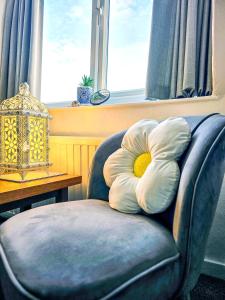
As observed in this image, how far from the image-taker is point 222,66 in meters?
Answer: 1.18

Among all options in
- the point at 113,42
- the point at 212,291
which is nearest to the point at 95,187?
the point at 212,291

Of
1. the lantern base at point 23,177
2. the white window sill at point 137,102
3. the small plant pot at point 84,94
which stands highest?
the small plant pot at point 84,94

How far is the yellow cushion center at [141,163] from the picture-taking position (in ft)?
3.21

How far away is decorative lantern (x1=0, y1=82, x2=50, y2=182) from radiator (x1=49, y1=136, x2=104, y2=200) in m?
0.22

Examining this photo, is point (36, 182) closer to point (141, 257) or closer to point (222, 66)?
point (141, 257)

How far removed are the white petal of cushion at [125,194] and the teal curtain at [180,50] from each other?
648 mm

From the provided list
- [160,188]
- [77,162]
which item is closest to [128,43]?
[77,162]

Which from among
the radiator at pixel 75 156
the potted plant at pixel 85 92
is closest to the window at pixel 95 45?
the potted plant at pixel 85 92

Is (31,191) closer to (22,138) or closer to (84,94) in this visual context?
(22,138)

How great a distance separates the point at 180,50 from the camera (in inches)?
53.5

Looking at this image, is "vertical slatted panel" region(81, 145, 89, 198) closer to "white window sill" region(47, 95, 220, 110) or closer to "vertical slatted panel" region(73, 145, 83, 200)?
"vertical slatted panel" region(73, 145, 83, 200)

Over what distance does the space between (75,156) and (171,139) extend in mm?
845

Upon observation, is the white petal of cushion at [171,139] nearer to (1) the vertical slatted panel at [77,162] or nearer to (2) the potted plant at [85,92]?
(1) the vertical slatted panel at [77,162]

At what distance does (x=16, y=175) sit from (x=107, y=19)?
4.44ft
